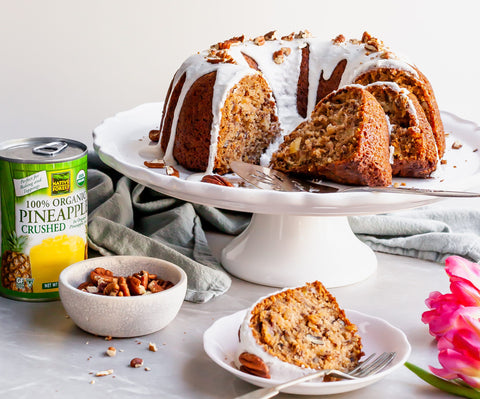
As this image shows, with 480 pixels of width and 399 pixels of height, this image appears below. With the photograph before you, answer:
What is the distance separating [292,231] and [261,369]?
0.60 meters

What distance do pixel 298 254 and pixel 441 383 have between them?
1.77ft

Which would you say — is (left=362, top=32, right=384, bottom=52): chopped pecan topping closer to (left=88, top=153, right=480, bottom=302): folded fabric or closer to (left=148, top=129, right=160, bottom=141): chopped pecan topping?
(left=88, top=153, right=480, bottom=302): folded fabric

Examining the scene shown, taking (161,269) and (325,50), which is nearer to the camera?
(161,269)

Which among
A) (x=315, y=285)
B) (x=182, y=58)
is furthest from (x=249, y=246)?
(x=182, y=58)

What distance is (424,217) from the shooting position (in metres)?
2.23

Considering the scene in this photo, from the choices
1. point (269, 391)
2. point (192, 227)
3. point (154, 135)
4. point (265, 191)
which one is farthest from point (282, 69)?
point (269, 391)

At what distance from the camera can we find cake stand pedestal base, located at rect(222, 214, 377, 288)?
6.02 feet

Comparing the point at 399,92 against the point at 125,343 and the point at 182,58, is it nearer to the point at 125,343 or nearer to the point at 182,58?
the point at 125,343

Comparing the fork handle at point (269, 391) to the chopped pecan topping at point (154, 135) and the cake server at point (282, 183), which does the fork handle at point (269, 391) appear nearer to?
the cake server at point (282, 183)

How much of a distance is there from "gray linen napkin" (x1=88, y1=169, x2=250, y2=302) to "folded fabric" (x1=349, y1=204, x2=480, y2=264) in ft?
1.11

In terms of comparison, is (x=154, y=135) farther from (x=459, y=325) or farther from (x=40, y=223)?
(x=459, y=325)

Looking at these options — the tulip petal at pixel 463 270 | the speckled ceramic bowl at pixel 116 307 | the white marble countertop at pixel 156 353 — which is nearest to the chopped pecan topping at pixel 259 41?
the white marble countertop at pixel 156 353

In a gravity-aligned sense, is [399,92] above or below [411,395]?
above

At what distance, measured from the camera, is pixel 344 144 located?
1771 mm
